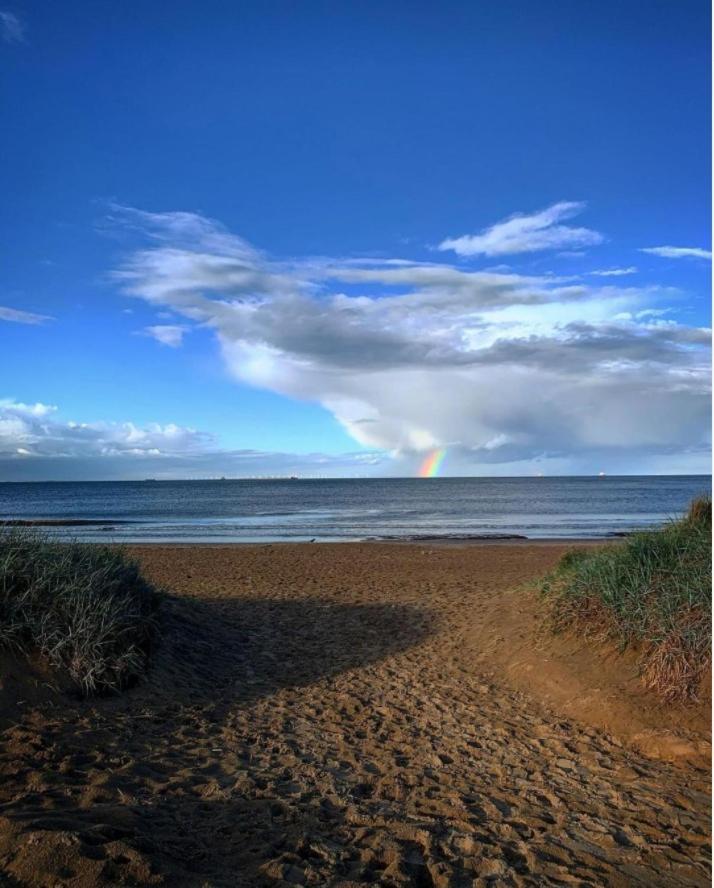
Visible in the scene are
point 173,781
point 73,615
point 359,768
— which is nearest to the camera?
point 173,781

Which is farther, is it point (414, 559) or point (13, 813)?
point (414, 559)

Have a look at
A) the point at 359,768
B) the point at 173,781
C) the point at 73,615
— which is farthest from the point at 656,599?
the point at 73,615

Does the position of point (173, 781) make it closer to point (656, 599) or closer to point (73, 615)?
point (73, 615)

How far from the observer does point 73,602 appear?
23.5 feet

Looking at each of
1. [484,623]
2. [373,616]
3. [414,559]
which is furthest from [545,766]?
[414,559]

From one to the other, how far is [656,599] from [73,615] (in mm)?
5907

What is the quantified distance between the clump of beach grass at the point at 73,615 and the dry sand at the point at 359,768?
0.34m

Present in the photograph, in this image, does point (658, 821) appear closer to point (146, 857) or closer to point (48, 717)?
point (146, 857)

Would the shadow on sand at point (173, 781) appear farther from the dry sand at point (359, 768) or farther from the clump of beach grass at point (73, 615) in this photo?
the clump of beach grass at point (73, 615)

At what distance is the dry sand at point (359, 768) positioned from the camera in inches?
150

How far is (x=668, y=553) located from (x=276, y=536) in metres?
24.5

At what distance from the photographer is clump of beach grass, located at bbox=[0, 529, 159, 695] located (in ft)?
21.8

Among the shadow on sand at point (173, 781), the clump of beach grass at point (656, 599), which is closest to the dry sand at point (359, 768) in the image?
the shadow on sand at point (173, 781)

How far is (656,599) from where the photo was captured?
7.54 metres
